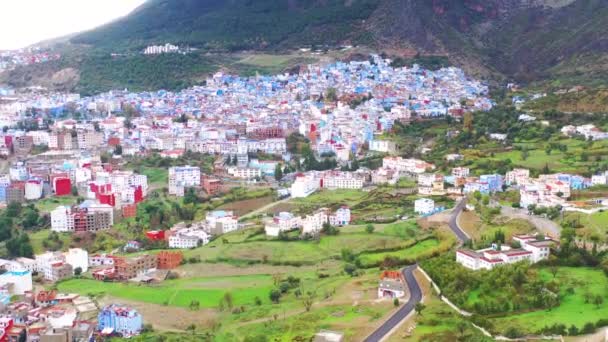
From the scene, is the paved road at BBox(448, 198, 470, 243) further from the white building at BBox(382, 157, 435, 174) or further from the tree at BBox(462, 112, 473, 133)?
the tree at BBox(462, 112, 473, 133)

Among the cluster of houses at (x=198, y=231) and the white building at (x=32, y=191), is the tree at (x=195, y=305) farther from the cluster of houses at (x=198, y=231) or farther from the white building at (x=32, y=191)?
the white building at (x=32, y=191)

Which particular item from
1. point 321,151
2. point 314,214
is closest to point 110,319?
point 314,214

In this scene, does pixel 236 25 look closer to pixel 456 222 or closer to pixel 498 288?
pixel 456 222

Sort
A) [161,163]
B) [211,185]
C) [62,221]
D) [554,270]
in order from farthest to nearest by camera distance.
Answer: [161,163] < [211,185] < [62,221] < [554,270]

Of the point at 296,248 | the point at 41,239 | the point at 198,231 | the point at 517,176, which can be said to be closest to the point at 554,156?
the point at 517,176

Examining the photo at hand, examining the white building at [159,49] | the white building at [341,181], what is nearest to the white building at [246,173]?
the white building at [341,181]
